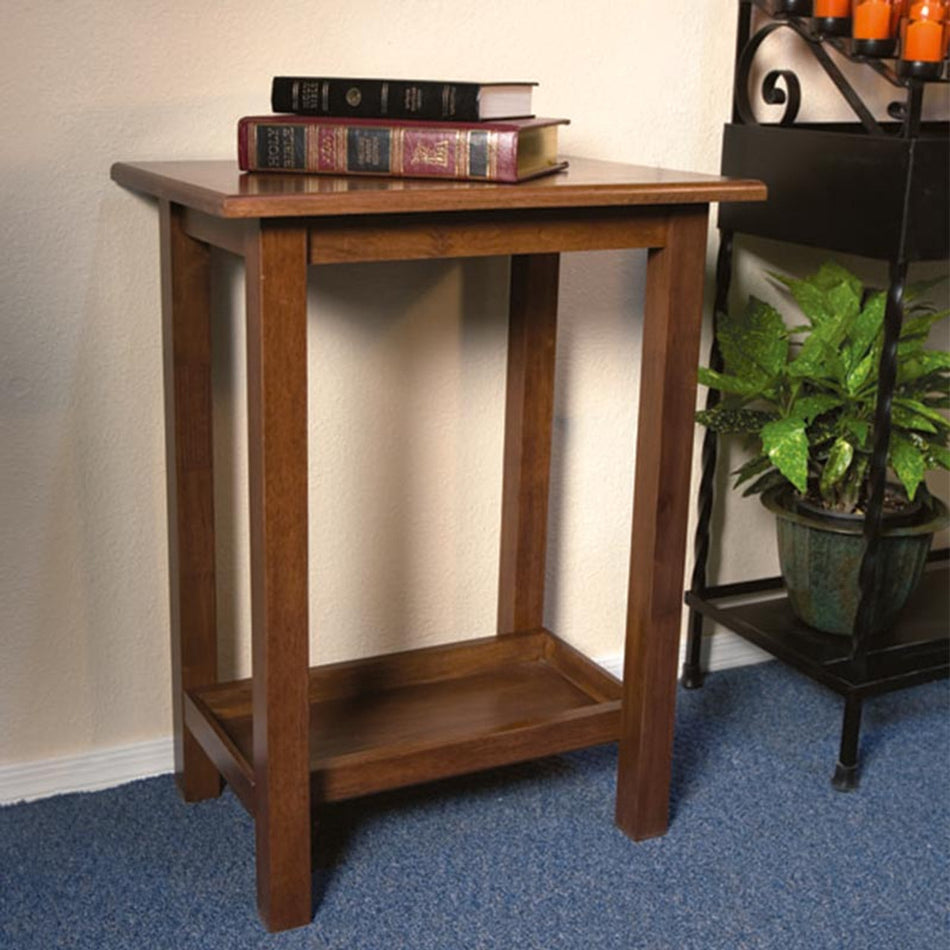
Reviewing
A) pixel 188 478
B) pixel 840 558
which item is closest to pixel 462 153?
pixel 188 478

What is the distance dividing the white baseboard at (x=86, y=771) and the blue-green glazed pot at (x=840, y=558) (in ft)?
2.97

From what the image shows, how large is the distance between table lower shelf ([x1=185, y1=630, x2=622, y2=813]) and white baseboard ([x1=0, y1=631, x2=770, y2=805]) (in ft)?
0.48

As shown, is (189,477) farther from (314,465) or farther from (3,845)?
(3,845)

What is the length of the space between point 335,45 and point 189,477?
1.83 ft

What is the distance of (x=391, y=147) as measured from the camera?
141 centimetres

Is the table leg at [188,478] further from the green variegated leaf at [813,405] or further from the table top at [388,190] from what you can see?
the green variegated leaf at [813,405]

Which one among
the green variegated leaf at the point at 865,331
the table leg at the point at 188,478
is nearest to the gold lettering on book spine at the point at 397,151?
the table leg at the point at 188,478

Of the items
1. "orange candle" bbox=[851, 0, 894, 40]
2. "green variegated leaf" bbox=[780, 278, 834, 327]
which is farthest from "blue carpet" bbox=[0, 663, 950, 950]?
"orange candle" bbox=[851, 0, 894, 40]

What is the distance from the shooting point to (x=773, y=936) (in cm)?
151

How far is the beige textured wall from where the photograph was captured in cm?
159

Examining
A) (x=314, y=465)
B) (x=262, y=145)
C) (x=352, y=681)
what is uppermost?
(x=262, y=145)

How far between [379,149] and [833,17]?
0.70 meters

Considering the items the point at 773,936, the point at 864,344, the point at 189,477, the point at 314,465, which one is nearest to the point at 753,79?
the point at 864,344

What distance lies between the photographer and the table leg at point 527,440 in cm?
181
